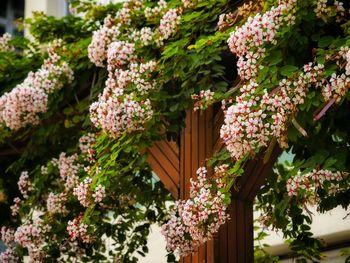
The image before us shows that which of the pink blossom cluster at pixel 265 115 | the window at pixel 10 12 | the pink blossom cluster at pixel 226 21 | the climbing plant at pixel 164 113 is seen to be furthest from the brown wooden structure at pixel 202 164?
the window at pixel 10 12

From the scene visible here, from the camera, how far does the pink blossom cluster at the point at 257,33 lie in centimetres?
407

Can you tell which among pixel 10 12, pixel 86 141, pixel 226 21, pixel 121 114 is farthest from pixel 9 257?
pixel 10 12

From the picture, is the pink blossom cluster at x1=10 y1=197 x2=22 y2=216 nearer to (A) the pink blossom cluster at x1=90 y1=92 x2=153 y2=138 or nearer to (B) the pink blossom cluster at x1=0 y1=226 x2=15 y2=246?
(B) the pink blossom cluster at x1=0 y1=226 x2=15 y2=246

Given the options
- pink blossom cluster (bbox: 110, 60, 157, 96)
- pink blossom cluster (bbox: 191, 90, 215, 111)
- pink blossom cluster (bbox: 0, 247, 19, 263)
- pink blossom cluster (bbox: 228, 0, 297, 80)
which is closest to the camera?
pink blossom cluster (bbox: 228, 0, 297, 80)

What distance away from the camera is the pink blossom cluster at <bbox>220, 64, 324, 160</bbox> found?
3.83m

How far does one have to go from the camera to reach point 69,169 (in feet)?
18.7

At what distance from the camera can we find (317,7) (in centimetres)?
418

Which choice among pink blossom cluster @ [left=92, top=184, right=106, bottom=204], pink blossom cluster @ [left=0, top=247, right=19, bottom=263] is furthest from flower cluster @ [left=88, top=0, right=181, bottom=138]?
pink blossom cluster @ [left=0, top=247, right=19, bottom=263]

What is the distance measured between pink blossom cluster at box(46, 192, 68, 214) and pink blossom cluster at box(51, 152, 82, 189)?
0.30 ft

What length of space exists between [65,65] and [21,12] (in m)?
4.75

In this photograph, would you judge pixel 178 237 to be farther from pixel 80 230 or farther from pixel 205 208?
pixel 80 230

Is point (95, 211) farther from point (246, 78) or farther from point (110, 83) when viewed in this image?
point (246, 78)

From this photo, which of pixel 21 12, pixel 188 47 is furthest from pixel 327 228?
pixel 21 12

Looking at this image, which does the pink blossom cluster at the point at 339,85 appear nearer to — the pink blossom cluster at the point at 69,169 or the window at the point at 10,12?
the pink blossom cluster at the point at 69,169
